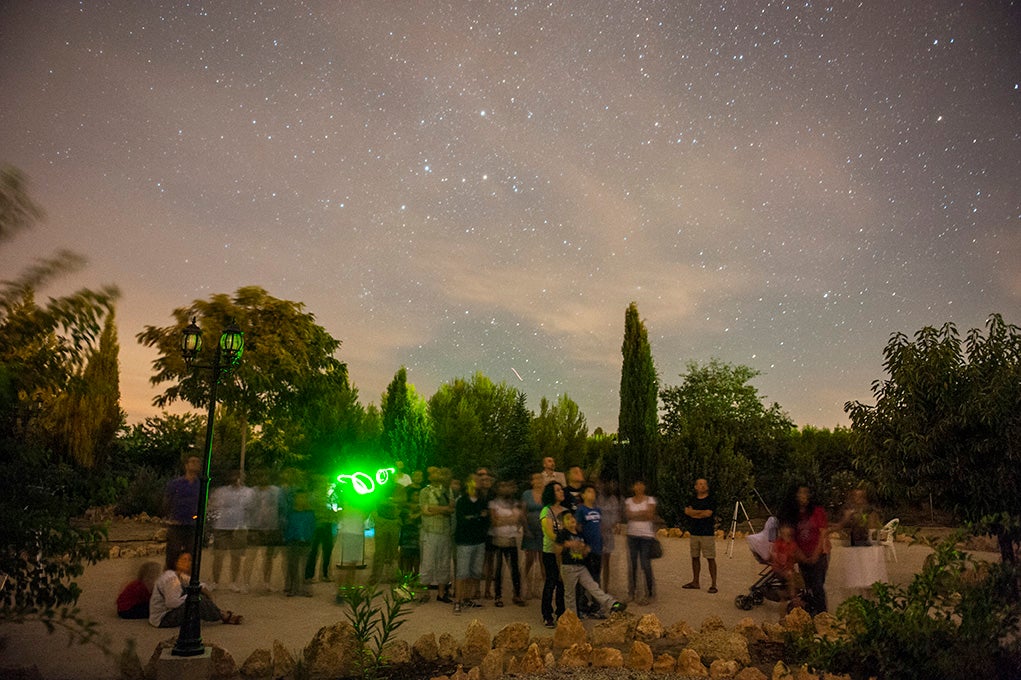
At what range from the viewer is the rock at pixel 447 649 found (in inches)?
264

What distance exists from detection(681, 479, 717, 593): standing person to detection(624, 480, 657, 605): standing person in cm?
73

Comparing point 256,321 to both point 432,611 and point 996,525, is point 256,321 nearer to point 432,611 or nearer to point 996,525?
point 432,611

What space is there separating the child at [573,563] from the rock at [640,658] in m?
1.89

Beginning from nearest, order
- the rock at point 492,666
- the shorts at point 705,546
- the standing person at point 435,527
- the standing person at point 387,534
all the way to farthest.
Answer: the rock at point 492,666 < the standing person at point 435,527 < the shorts at point 705,546 < the standing person at point 387,534

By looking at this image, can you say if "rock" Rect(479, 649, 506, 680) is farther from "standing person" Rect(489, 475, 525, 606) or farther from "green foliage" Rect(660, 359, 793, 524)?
"green foliage" Rect(660, 359, 793, 524)

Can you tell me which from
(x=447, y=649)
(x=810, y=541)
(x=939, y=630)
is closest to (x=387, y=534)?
(x=447, y=649)

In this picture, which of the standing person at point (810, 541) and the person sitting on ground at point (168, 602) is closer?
the person sitting on ground at point (168, 602)

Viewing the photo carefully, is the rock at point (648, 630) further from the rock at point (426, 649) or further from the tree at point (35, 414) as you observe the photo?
the tree at point (35, 414)

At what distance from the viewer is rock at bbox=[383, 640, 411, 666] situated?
21.0ft

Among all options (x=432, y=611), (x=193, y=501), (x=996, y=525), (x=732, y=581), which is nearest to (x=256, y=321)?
(x=193, y=501)

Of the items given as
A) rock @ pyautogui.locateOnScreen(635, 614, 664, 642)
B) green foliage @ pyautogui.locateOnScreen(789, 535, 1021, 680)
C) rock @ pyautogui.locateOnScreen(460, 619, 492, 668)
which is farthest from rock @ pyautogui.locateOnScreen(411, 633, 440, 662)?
green foliage @ pyautogui.locateOnScreen(789, 535, 1021, 680)

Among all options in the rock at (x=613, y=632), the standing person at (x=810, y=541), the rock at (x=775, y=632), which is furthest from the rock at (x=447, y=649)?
the standing person at (x=810, y=541)

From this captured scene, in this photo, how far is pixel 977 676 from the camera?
552cm

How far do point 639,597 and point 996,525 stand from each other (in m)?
4.61
